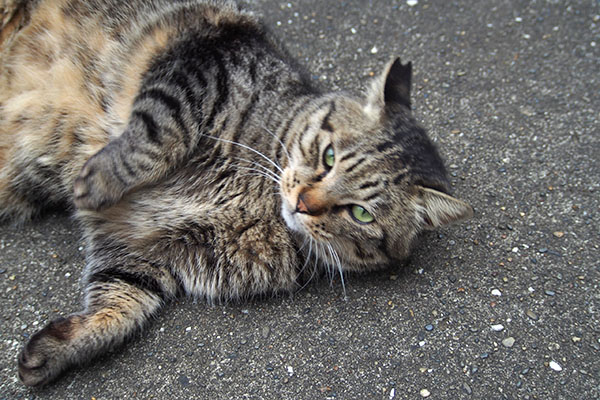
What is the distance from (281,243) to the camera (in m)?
2.16

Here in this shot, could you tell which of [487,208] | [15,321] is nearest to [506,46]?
[487,208]

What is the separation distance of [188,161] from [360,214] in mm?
804

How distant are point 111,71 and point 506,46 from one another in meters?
2.55

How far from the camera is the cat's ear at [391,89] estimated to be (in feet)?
7.00

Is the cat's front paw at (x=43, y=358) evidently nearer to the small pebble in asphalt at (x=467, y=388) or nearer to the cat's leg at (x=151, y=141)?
the cat's leg at (x=151, y=141)

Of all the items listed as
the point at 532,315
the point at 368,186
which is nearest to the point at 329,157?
the point at 368,186

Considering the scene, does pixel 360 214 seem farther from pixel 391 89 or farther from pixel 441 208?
pixel 391 89

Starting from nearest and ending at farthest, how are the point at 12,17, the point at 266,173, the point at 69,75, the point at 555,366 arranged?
the point at 555,366 → the point at 266,173 → the point at 69,75 → the point at 12,17

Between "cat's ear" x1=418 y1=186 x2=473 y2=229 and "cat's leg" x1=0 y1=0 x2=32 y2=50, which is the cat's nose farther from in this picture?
"cat's leg" x1=0 y1=0 x2=32 y2=50

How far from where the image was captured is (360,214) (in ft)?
6.59

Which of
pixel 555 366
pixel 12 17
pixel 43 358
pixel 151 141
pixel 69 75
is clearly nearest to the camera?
pixel 43 358

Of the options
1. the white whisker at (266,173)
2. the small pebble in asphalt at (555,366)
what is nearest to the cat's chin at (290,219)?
the white whisker at (266,173)

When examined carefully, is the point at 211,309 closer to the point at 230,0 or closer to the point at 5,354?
the point at 5,354

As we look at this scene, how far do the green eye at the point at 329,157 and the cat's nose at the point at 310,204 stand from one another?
169 millimetres
